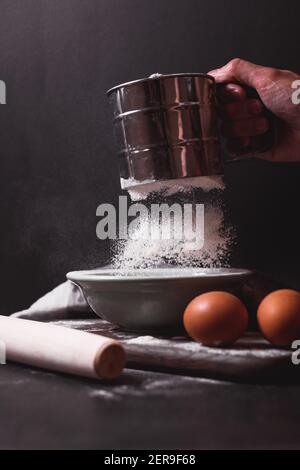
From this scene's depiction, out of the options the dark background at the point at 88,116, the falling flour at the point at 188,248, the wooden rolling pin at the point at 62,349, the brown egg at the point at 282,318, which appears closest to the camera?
the wooden rolling pin at the point at 62,349

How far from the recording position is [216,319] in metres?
0.84

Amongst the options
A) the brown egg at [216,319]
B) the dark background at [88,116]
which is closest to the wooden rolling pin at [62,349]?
the brown egg at [216,319]

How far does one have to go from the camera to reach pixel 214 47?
4.58ft

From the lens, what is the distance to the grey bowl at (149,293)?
94 cm

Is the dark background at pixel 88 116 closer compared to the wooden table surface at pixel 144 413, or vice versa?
the wooden table surface at pixel 144 413

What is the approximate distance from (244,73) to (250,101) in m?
0.07

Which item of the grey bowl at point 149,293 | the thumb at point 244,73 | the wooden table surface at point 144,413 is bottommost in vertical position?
the wooden table surface at point 144,413

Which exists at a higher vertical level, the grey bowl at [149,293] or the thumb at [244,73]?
the thumb at [244,73]

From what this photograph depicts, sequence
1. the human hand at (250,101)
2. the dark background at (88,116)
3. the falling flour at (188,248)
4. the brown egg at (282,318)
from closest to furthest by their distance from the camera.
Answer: the brown egg at (282,318) < the human hand at (250,101) < the falling flour at (188,248) < the dark background at (88,116)

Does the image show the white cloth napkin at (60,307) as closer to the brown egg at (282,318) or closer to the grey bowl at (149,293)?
the grey bowl at (149,293)

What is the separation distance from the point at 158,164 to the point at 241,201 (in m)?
0.47

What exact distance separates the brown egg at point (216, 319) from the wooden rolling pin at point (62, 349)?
14 centimetres

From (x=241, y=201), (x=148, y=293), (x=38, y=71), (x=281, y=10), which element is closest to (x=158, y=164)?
(x=148, y=293)

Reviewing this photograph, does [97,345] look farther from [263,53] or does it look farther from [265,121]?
[263,53]
